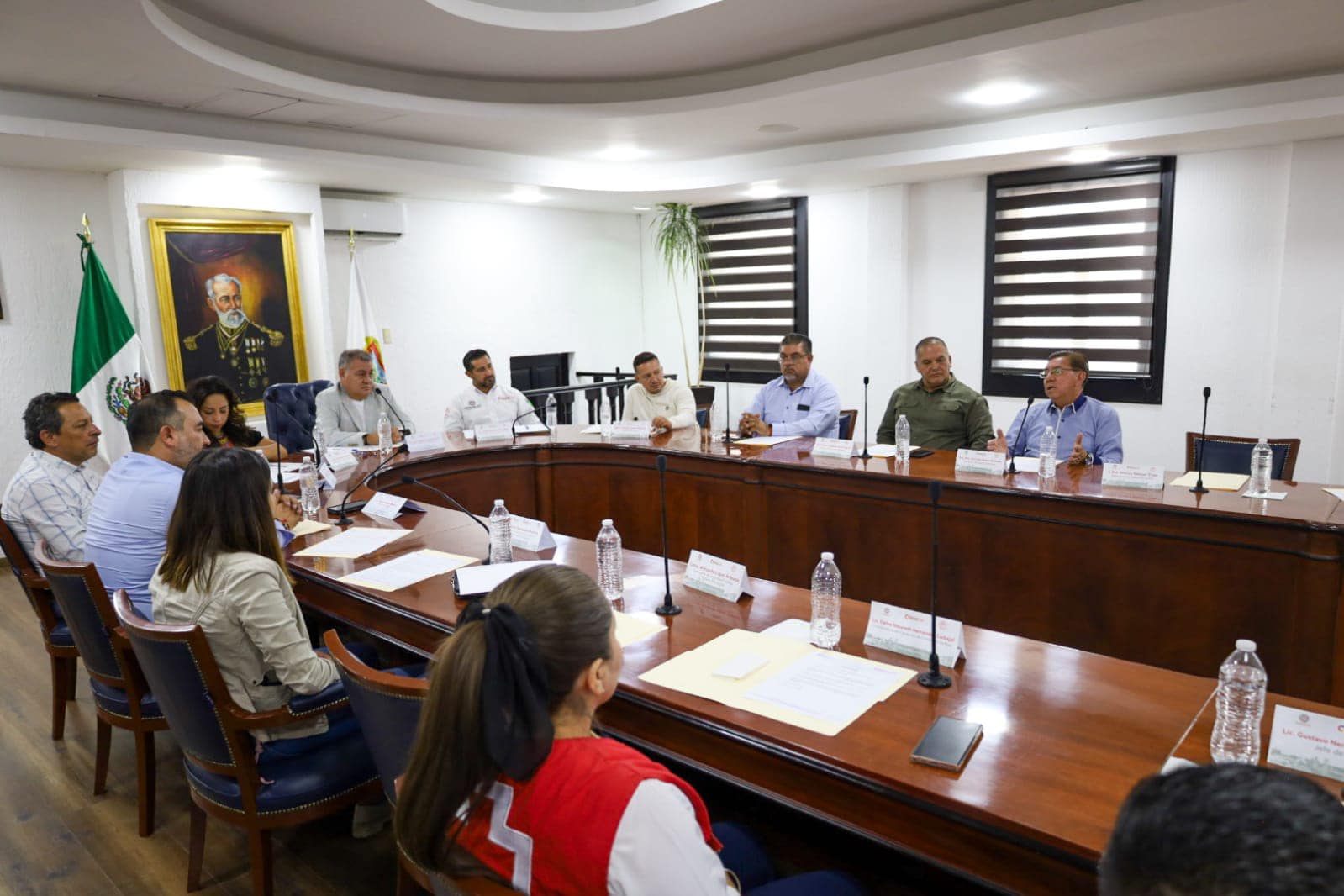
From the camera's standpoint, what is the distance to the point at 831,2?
143 inches

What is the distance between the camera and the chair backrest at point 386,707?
1384mm

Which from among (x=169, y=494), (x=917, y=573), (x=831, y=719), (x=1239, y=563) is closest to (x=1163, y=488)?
(x=1239, y=563)

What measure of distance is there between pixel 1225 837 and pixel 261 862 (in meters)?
2.00

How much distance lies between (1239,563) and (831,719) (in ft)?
6.19

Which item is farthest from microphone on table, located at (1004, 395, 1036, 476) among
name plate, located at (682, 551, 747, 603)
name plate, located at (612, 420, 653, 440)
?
name plate, located at (612, 420, 653, 440)

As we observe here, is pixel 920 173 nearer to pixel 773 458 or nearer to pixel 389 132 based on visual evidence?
pixel 773 458

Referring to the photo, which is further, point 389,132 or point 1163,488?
point 389,132

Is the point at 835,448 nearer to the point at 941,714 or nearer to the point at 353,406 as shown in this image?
the point at 941,714

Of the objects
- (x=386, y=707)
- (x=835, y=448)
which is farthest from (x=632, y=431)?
(x=386, y=707)

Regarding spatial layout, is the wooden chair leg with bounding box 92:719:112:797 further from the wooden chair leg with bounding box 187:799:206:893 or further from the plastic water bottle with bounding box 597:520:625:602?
the plastic water bottle with bounding box 597:520:625:602

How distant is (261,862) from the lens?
74.5 inches

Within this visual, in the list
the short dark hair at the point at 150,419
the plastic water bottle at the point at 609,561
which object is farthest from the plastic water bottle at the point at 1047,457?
the short dark hair at the point at 150,419

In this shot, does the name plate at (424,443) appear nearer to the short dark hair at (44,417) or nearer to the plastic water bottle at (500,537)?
the short dark hair at (44,417)

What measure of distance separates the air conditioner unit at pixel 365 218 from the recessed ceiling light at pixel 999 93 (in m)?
4.17
